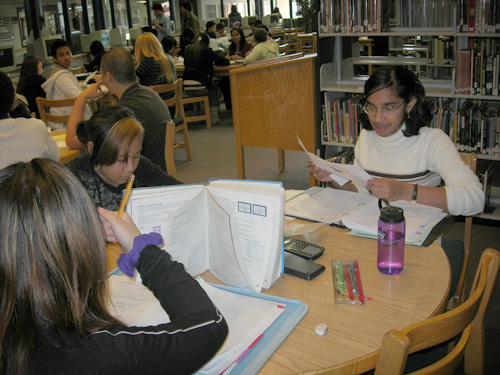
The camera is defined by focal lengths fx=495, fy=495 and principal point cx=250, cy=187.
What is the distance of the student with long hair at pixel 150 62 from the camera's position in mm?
5203

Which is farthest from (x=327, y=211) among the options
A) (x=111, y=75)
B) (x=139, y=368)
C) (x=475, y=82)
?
(x=111, y=75)

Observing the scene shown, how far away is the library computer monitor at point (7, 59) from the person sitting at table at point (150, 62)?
212 cm

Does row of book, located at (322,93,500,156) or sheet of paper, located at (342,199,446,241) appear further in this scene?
row of book, located at (322,93,500,156)

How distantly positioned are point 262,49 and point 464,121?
4065 millimetres

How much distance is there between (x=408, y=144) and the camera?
200 centimetres

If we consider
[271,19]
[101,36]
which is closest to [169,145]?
[101,36]

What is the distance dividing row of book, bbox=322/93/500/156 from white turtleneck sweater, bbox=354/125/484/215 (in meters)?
1.19

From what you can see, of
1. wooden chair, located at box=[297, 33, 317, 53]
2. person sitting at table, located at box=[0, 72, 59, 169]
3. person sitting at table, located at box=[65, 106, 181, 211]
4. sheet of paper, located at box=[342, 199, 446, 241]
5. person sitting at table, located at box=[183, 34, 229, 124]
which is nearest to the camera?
sheet of paper, located at box=[342, 199, 446, 241]

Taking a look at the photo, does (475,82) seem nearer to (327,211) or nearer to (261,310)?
(327,211)

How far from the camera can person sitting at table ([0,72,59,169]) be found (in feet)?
8.34

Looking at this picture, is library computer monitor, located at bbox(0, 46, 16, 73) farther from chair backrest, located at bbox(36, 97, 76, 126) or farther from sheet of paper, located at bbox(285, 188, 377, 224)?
sheet of paper, located at bbox(285, 188, 377, 224)

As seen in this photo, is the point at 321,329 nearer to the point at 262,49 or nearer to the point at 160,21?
the point at 262,49

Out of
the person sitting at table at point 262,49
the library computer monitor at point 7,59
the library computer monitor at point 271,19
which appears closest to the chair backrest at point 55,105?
the library computer monitor at point 7,59

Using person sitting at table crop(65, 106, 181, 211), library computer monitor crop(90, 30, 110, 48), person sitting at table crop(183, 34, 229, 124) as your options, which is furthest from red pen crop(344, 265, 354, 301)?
library computer monitor crop(90, 30, 110, 48)
